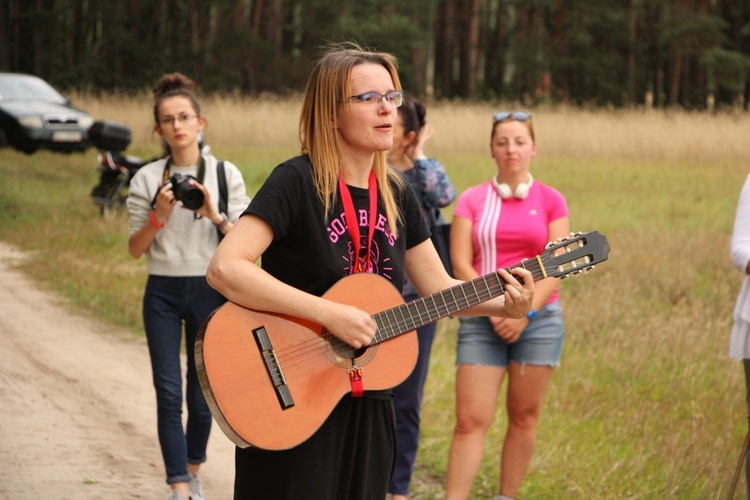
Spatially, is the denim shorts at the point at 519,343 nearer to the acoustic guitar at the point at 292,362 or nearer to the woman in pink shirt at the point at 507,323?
the woman in pink shirt at the point at 507,323

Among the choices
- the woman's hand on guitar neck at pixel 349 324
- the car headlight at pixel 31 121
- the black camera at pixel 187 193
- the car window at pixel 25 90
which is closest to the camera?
the woman's hand on guitar neck at pixel 349 324

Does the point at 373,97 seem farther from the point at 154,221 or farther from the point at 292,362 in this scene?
the point at 154,221

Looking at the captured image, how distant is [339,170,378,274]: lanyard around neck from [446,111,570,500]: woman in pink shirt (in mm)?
1932

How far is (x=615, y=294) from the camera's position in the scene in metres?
10.2

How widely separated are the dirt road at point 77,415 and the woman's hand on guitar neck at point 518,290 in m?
2.75

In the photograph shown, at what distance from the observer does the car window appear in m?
22.1

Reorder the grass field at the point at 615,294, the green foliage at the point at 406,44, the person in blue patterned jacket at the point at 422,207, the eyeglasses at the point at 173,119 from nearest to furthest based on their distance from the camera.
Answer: the eyeglasses at the point at 173,119, the person in blue patterned jacket at the point at 422,207, the grass field at the point at 615,294, the green foliage at the point at 406,44

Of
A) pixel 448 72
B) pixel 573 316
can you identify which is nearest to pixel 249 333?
pixel 573 316

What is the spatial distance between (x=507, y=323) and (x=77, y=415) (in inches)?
119

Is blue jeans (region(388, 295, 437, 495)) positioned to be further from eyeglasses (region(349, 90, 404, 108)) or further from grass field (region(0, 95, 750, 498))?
eyeglasses (region(349, 90, 404, 108))

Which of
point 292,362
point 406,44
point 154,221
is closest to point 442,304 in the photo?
point 292,362

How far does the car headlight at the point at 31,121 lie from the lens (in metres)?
20.5

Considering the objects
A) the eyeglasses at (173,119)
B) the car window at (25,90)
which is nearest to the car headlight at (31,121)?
the car window at (25,90)

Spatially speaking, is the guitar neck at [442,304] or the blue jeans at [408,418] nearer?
the guitar neck at [442,304]
